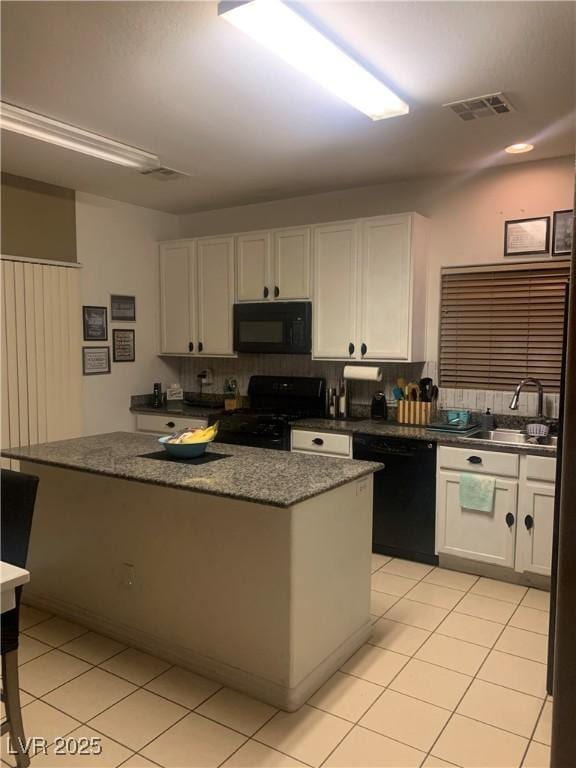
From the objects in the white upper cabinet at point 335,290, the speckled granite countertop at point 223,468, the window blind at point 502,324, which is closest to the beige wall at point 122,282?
the speckled granite countertop at point 223,468

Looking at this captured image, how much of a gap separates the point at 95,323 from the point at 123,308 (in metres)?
0.33

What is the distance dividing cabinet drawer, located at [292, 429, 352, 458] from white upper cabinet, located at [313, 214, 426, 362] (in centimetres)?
63

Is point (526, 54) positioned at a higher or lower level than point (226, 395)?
higher

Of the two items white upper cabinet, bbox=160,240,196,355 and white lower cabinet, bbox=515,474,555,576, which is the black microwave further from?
white lower cabinet, bbox=515,474,555,576

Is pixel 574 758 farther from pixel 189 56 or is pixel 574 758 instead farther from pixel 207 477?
pixel 189 56

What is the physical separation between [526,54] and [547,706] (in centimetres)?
263

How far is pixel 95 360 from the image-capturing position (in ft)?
15.2

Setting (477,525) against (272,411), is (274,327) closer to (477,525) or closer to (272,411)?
(272,411)

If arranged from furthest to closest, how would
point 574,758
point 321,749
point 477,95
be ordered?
1. point 477,95
2. point 321,749
3. point 574,758

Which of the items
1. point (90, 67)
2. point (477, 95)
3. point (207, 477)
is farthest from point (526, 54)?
point (207, 477)

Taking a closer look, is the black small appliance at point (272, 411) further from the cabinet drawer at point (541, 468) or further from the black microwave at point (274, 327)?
the cabinet drawer at point (541, 468)

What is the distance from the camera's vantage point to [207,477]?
239 cm

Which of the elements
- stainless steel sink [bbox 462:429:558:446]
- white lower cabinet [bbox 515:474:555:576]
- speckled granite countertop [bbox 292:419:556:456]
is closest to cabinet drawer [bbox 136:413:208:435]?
speckled granite countertop [bbox 292:419:556:456]

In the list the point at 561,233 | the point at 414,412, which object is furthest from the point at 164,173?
the point at 561,233
